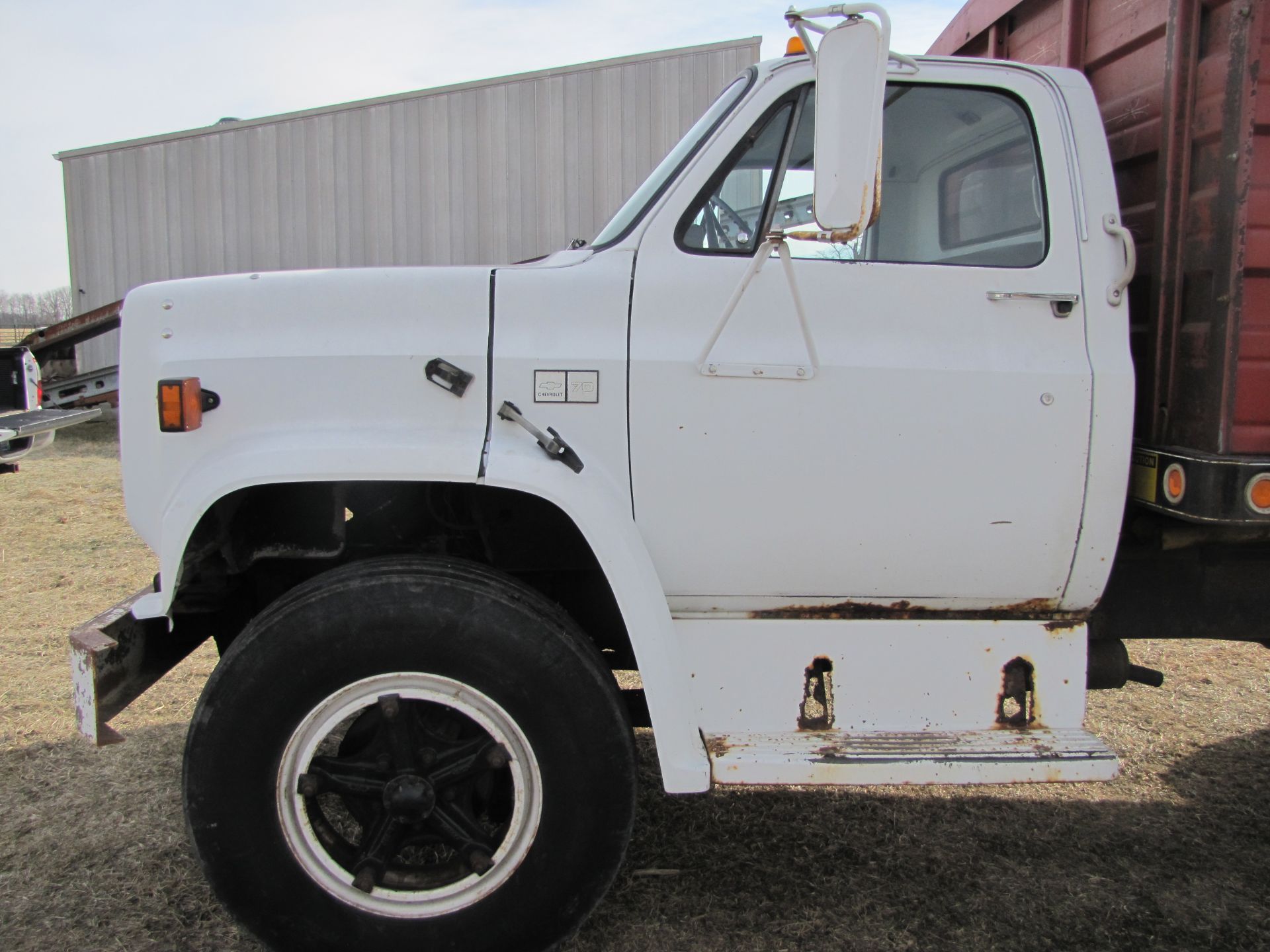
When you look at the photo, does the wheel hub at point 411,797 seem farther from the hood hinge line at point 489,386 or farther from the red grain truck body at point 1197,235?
the red grain truck body at point 1197,235

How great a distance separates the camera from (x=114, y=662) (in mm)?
2531

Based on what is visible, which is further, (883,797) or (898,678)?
(883,797)

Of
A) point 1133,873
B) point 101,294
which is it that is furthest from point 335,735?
point 101,294

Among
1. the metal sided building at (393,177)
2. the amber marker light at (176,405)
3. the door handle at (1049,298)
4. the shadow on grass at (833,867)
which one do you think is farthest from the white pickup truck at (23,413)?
the metal sided building at (393,177)

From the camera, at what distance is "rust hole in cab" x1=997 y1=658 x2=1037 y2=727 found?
8.24 feet

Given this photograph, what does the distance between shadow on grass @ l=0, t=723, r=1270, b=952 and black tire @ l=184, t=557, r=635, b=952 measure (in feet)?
1.31

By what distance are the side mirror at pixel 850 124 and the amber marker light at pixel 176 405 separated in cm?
153

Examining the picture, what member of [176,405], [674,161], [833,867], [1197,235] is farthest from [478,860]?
[1197,235]

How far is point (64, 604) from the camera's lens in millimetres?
5637

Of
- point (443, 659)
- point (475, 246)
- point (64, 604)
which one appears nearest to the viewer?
point (443, 659)

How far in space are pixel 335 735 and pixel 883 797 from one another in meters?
2.19

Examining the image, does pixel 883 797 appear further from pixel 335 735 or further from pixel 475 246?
pixel 475 246

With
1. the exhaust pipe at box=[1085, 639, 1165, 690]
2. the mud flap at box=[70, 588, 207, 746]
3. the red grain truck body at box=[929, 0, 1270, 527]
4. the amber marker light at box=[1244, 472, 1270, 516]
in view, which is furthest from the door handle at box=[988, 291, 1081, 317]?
the mud flap at box=[70, 588, 207, 746]

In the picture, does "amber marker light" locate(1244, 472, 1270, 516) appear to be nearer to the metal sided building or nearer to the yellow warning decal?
the yellow warning decal
